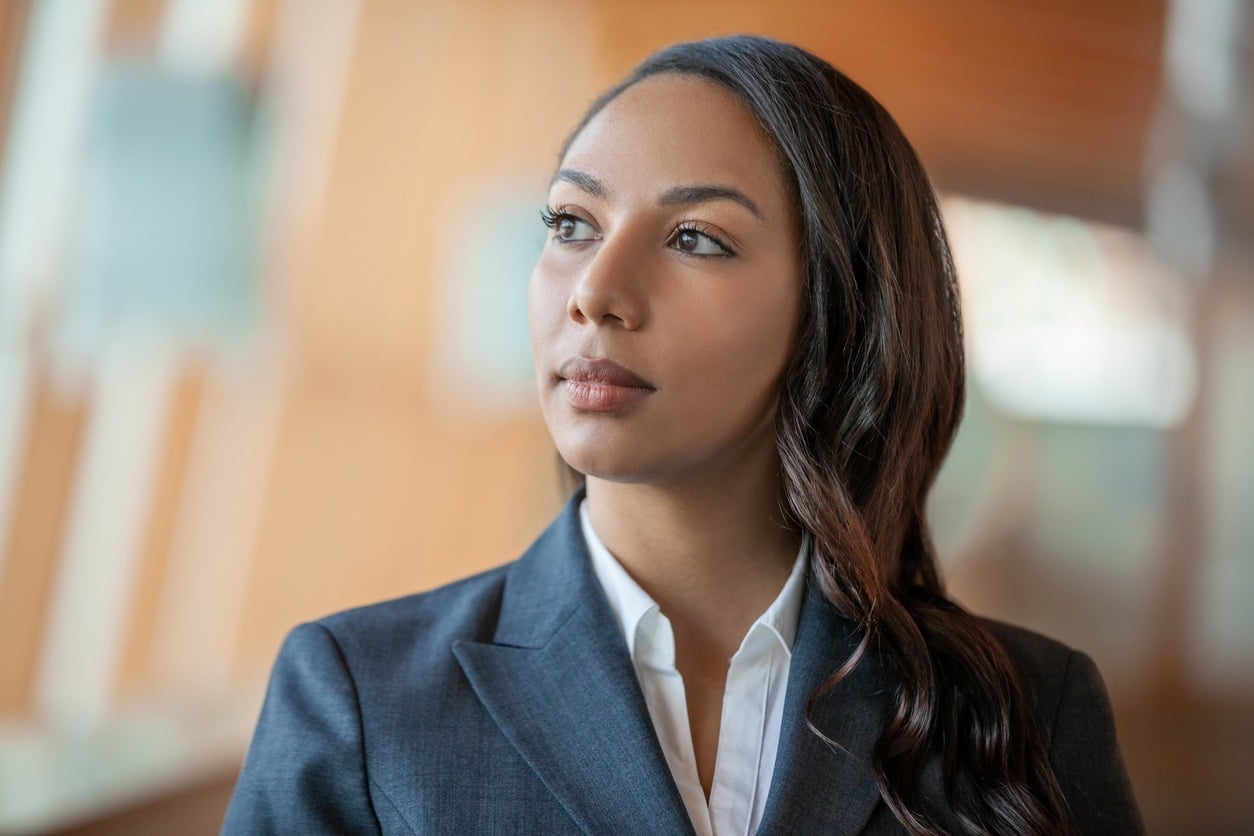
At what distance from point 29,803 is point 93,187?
5.50 feet

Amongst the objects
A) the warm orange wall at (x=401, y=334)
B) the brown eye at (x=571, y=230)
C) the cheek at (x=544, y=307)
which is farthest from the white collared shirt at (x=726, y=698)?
the warm orange wall at (x=401, y=334)

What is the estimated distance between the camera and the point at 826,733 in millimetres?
1556

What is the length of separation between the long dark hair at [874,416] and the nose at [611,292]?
0.25 meters

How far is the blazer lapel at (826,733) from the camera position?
148 centimetres

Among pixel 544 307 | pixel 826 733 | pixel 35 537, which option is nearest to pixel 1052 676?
pixel 826 733

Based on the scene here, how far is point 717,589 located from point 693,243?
436 mm

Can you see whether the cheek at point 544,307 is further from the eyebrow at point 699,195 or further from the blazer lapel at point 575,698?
the blazer lapel at point 575,698

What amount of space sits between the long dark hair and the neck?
0.25 feet

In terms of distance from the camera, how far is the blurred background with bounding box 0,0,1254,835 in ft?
11.9

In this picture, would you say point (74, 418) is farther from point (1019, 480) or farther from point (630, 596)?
point (1019, 480)

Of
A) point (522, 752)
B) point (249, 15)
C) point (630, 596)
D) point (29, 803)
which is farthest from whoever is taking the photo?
point (249, 15)

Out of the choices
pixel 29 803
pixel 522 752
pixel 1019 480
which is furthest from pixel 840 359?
pixel 1019 480

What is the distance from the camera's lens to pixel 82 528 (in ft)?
12.8

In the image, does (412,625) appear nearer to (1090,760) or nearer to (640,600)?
(640,600)
